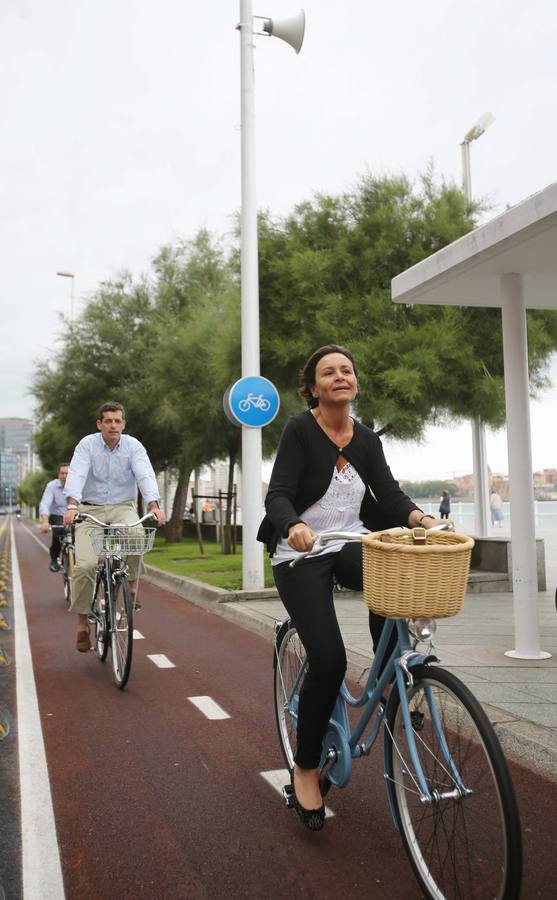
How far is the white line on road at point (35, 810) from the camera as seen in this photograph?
298 cm

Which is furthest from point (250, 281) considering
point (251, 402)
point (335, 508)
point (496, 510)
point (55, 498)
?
point (496, 510)

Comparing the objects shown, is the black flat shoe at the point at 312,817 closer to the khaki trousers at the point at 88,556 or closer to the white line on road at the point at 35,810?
→ the white line on road at the point at 35,810

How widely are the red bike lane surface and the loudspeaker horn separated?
9032 mm

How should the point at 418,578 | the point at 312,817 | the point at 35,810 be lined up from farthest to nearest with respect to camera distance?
the point at 35,810
the point at 312,817
the point at 418,578

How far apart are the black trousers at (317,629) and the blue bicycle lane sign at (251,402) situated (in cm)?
708

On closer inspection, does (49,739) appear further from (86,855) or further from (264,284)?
(264,284)

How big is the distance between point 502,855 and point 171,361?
19.2m

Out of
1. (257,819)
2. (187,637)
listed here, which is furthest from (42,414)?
(257,819)

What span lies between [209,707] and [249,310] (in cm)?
652

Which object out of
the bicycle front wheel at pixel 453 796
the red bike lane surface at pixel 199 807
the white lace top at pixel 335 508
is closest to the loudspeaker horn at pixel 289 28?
the red bike lane surface at pixel 199 807

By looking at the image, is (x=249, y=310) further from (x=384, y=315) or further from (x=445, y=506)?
(x=445, y=506)

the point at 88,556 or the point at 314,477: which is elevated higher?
the point at 314,477

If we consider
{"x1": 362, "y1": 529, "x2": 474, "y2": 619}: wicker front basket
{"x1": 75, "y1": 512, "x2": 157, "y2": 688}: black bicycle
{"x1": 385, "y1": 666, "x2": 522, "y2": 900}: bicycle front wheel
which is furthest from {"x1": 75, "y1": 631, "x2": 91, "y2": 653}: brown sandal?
{"x1": 362, "y1": 529, "x2": 474, "y2": 619}: wicker front basket

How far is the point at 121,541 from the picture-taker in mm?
6172
